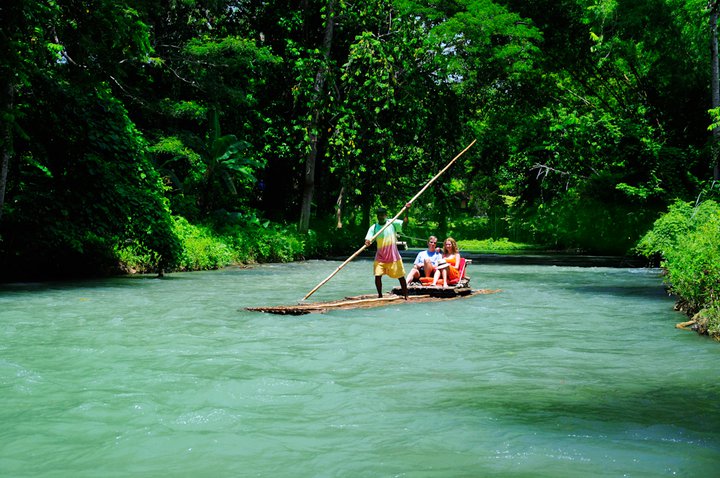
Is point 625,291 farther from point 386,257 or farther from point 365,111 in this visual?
point 365,111

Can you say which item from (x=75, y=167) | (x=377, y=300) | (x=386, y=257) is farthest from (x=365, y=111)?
(x=377, y=300)

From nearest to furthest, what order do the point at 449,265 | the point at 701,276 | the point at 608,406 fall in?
the point at 608,406 < the point at 701,276 < the point at 449,265

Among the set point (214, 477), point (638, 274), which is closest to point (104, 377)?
point (214, 477)

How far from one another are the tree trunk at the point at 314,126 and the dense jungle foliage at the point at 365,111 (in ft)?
0.21

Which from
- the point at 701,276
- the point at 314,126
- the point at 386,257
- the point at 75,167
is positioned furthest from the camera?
the point at 314,126

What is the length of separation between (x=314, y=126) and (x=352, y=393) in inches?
939

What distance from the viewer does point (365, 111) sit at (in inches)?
1203

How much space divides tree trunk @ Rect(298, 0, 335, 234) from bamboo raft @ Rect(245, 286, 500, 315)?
14.6 m

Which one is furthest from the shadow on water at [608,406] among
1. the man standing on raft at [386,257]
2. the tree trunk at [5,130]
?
the tree trunk at [5,130]

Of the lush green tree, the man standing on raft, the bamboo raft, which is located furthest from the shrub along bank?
the lush green tree

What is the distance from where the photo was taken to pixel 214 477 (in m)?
5.01

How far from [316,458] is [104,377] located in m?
3.38

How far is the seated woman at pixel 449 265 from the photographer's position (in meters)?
16.3

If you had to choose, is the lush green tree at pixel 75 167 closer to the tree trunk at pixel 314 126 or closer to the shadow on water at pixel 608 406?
the tree trunk at pixel 314 126
